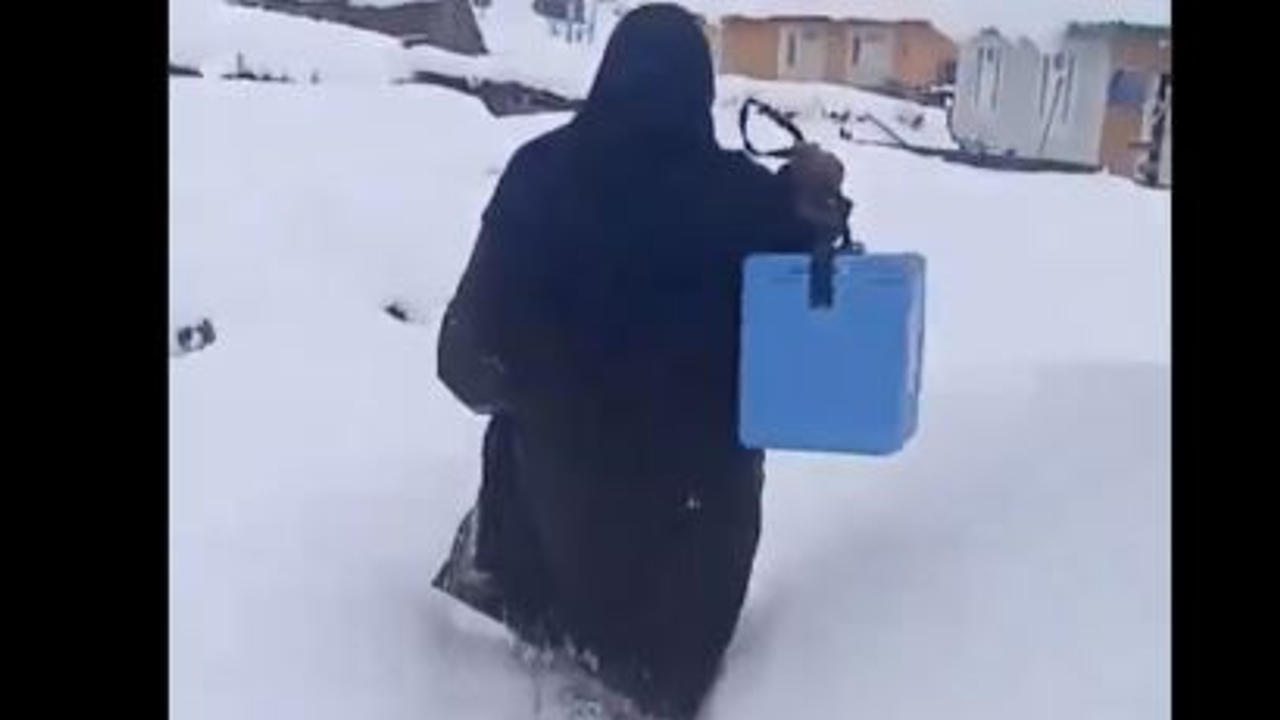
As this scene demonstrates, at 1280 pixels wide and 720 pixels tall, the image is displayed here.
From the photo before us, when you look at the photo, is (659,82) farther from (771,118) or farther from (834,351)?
(834,351)

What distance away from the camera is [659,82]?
69.2 inches

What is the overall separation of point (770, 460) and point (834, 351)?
0.30ft

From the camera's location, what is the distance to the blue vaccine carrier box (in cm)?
173

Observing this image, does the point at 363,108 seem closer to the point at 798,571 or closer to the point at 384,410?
the point at 384,410

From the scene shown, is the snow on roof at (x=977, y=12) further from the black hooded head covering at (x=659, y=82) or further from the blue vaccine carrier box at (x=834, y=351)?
the blue vaccine carrier box at (x=834, y=351)

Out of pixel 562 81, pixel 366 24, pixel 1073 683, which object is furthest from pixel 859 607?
pixel 366 24

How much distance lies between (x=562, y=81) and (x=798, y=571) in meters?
0.38

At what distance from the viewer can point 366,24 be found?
70.2 inches

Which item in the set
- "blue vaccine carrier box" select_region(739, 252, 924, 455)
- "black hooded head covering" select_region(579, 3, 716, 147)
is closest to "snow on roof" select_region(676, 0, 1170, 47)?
"black hooded head covering" select_region(579, 3, 716, 147)

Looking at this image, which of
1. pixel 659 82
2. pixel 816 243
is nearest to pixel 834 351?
pixel 816 243

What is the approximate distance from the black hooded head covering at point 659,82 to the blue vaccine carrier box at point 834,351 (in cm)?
11
